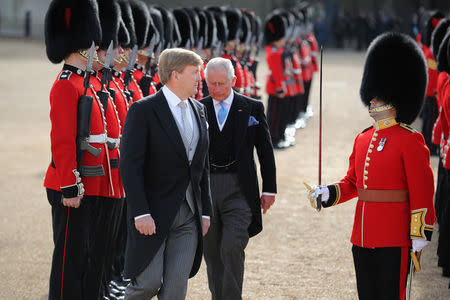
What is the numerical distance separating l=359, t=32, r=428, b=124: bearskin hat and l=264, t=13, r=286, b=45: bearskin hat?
723cm

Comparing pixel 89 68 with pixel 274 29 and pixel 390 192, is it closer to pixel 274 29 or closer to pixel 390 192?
pixel 390 192

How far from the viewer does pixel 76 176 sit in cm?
399

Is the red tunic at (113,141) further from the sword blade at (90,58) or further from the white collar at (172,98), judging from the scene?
the white collar at (172,98)

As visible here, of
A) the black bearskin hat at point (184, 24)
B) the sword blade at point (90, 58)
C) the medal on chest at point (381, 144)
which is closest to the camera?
the medal on chest at point (381, 144)

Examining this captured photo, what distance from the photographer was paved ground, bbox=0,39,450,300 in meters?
4.93

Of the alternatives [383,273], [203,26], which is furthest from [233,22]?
[383,273]

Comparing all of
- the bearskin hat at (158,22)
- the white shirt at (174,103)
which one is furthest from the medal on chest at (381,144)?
the bearskin hat at (158,22)

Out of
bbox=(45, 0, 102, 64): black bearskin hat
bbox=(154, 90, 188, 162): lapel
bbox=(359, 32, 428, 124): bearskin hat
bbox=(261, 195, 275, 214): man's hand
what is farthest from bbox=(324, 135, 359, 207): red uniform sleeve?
bbox=(45, 0, 102, 64): black bearskin hat

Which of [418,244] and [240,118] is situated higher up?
[240,118]

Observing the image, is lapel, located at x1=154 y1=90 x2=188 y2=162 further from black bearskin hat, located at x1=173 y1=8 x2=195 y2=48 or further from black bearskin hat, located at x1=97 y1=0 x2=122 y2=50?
black bearskin hat, located at x1=173 y1=8 x2=195 y2=48

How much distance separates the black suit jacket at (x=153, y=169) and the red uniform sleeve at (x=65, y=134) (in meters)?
0.51

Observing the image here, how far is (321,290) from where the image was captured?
4855 mm

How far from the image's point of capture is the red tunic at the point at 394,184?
3.56 m

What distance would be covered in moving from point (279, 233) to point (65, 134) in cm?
260
